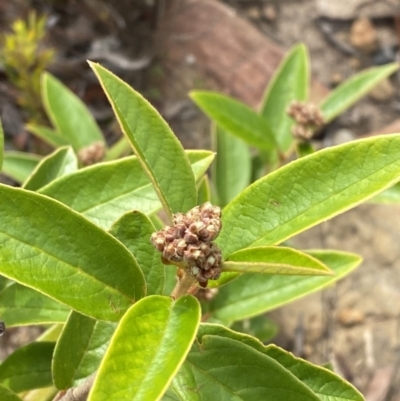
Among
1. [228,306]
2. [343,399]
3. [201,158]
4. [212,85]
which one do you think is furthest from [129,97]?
[212,85]

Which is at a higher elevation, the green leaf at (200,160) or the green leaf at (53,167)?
the green leaf at (200,160)

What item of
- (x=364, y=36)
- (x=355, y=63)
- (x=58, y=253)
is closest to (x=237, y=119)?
(x=58, y=253)

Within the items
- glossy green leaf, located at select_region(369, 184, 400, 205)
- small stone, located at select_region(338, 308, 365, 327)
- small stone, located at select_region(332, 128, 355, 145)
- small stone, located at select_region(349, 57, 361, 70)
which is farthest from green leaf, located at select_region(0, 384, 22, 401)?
small stone, located at select_region(349, 57, 361, 70)

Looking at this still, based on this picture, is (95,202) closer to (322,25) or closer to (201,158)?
(201,158)

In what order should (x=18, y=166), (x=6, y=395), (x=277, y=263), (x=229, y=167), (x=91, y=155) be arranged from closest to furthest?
1. (x=277, y=263)
2. (x=6, y=395)
3. (x=91, y=155)
4. (x=18, y=166)
5. (x=229, y=167)

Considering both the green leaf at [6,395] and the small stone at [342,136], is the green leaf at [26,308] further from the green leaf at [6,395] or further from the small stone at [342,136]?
the small stone at [342,136]

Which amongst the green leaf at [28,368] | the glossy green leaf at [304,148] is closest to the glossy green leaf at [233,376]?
the green leaf at [28,368]

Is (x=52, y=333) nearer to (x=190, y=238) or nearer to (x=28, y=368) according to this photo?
(x=28, y=368)
